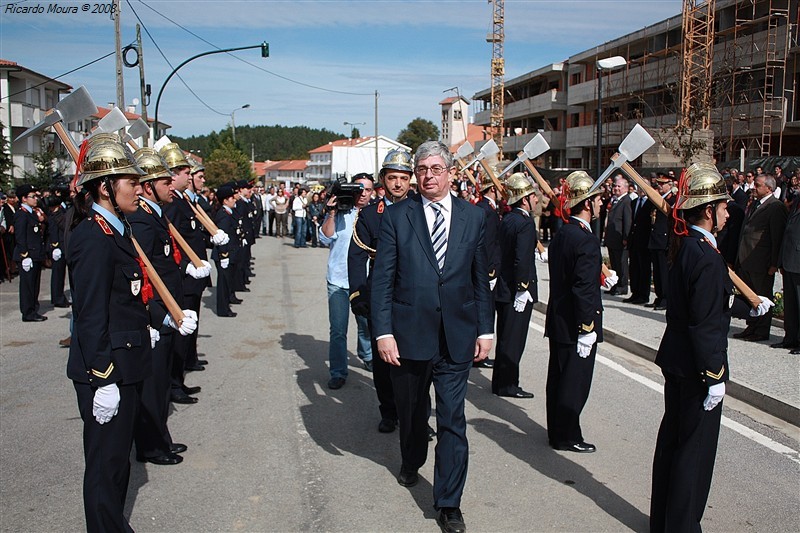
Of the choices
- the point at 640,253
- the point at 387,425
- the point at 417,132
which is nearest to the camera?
the point at 387,425

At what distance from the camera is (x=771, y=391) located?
23.2ft

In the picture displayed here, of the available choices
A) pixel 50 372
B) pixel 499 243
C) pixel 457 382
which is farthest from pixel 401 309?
pixel 50 372

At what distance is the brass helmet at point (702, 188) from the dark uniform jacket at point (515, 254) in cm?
328

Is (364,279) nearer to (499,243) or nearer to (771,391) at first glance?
(499,243)

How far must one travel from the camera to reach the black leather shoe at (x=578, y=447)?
228 inches

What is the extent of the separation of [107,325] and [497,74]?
8634 centimetres

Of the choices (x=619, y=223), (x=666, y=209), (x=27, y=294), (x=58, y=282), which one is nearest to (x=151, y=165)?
(x=666, y=209)

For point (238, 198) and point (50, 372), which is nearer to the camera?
point (50, 372)

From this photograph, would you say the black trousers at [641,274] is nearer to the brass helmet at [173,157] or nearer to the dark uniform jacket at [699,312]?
the brass helmet at [173,157]

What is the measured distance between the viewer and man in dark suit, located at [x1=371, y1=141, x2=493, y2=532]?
458 cm

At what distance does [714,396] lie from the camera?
3990mm

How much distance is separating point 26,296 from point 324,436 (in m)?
7.99

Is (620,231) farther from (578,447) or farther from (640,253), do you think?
(578,447)

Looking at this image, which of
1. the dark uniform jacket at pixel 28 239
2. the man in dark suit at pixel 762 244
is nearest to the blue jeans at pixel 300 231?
the dark uniform jacket at pixel 28 239
